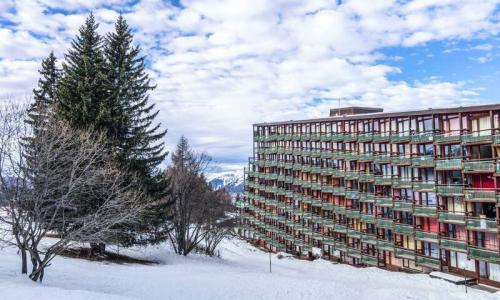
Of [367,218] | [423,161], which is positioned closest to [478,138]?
[423,161]

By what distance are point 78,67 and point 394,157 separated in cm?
3225

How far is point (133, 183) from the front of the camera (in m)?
32.9

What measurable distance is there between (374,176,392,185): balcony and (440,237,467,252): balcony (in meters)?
8.83

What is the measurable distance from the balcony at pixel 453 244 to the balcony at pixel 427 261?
211 cm

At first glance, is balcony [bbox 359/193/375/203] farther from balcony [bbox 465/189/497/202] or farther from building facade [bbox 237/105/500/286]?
balcony [bbox 465/189/497/202]

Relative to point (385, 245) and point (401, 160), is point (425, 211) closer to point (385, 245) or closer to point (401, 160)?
point (401, 160)

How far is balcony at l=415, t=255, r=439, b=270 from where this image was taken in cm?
3888

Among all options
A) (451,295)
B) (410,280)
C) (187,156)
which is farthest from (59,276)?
(410,280)

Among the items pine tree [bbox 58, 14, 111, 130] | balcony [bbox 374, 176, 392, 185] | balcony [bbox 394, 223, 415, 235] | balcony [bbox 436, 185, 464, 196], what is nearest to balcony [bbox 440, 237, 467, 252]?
balcony [bbox 394, 223, 415, 235]

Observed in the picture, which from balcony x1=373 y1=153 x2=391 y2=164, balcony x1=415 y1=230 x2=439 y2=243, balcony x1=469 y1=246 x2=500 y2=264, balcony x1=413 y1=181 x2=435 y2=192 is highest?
balcony x1=373 y1=153 x2=391 y2=164

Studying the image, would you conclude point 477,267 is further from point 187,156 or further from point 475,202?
point 187,156

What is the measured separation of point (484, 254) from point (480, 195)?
4884 mm

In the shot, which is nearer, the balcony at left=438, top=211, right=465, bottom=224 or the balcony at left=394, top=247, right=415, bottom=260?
the balcony at left=438, top=211, right=465, bottom=224

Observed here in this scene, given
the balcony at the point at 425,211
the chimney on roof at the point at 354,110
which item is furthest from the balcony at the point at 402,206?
the chimney on roof at the point at 354,110
